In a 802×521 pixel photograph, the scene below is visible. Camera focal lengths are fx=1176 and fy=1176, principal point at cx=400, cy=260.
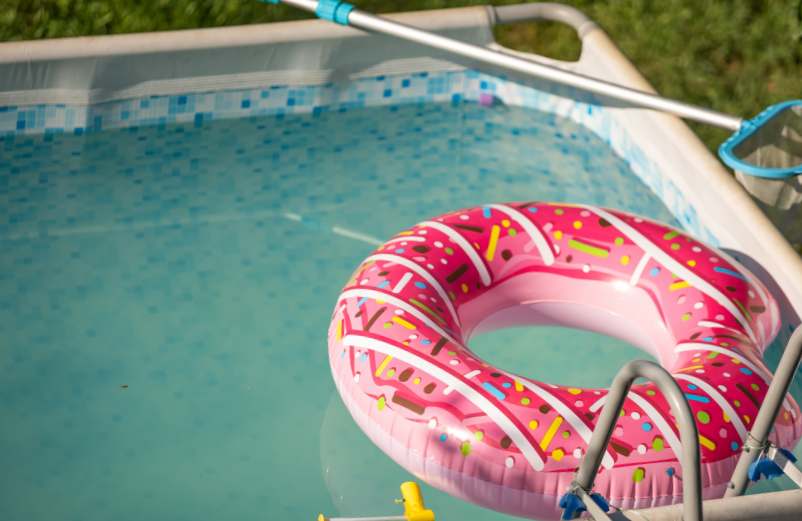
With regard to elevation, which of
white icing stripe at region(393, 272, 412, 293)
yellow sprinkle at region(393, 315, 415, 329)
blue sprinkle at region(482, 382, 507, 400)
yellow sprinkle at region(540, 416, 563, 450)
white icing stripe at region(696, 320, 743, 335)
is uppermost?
white icing stripe at region(696, 320, 743, 335)

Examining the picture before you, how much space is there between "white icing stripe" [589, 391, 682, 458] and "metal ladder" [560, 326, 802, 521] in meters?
0.29

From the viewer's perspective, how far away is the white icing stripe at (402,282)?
278cm

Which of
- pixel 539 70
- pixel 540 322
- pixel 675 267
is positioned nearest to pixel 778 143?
pixel 539 70

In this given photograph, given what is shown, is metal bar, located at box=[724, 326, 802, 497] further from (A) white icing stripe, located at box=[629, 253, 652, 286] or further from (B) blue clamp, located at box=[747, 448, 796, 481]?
(A) white icing stripe, located at box=[629, 253, 652, 286]

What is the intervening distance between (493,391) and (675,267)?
686 millimetres

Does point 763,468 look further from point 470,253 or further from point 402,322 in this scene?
point 470,253

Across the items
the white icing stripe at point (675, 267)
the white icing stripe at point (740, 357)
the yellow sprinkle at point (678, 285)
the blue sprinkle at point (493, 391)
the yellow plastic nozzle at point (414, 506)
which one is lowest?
the yellow plastic nozzle at point (414, 506)

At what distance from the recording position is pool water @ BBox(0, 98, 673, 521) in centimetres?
289

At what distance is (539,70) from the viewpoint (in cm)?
394

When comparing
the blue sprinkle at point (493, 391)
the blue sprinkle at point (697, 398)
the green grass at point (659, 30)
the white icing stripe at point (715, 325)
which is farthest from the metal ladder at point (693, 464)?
the green grass at point (659, 30)

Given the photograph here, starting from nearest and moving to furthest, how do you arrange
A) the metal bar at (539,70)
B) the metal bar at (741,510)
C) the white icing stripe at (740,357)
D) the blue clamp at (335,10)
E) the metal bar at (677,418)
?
1. the metal bar at (677,418)
2. the metal bar at (741,510)
3. the white icing stripe at (740,357)
4. the metal bar at (539,70)
5. the blue clamp at (335,10)

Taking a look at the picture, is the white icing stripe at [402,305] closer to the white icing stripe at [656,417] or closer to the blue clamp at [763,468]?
the white icing stripe at [656,417]

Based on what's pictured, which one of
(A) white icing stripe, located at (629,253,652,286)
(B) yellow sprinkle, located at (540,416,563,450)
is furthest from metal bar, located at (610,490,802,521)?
(A) white icing stripe, located at (629,253,652,286)

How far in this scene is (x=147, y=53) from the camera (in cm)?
432
